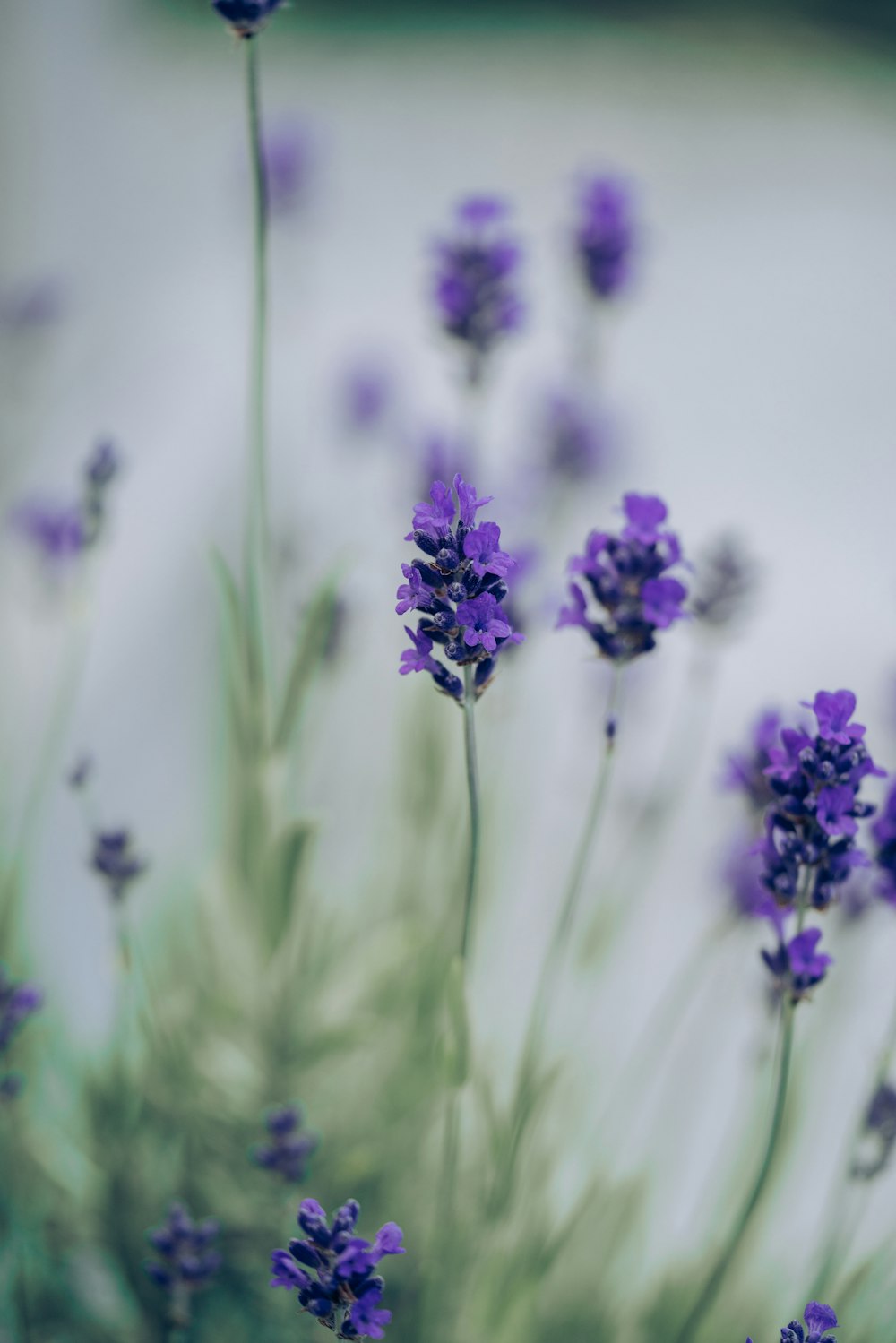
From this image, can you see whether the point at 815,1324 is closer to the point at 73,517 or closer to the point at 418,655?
the point at 418,655

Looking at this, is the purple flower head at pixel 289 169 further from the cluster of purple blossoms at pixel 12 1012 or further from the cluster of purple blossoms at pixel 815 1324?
the cluster of purple blossoms at pixel 815 1324

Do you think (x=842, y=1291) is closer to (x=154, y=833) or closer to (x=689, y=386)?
(x=154, y=833)

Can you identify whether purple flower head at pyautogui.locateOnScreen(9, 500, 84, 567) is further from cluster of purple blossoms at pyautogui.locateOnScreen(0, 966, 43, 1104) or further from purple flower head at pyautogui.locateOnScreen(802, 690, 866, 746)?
purple flower head at pyautogui.locateOnScreen(802, 690, 866, 746)

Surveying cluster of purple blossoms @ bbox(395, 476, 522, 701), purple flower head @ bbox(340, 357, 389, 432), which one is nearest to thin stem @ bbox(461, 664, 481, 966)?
cluster of purple blossoms @ bbox(395, 476, 522, 701)

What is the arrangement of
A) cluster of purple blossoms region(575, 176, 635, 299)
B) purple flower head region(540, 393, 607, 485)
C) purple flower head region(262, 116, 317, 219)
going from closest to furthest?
1. cluster of purple blossoms region(575, 176, 635, 299)
2. purple flower head region(540, 393, 607, 485)
3. purple flower head region(262, 116, 317, 219)

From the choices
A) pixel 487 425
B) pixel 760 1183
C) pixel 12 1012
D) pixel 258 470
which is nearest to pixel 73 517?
pixel 258 470

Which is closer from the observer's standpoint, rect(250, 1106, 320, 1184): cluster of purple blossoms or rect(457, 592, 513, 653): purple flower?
rect(457, 592, 513, 653): purple flower
